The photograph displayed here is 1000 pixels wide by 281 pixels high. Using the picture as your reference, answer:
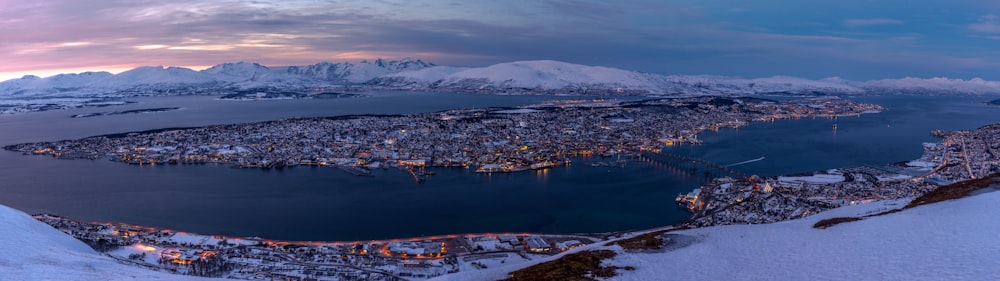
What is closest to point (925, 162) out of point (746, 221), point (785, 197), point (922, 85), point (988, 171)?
point (988, 171)

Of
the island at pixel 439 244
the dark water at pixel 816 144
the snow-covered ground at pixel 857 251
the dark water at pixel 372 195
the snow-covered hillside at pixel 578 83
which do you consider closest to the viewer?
the snow-covered ground at pixel 857 251

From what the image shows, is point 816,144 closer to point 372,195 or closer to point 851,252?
point 372,195

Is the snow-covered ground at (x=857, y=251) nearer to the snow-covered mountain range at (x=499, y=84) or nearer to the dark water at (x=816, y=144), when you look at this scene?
the dark water at (x=816, y=144)

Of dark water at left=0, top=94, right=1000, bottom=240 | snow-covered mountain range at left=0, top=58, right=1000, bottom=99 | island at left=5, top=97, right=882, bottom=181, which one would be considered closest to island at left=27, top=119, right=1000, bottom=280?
dark water at left=0, top=94, right=1000, bottom=240

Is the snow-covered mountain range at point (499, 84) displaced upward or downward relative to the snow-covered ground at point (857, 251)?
upward

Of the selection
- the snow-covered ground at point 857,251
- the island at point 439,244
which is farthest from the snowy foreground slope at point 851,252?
the island at point 439,244

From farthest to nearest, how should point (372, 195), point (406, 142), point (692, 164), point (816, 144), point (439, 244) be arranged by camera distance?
point (816, 144) → point (406, 142) → point (692, 164) → point (372, 195) → point (439, 244)

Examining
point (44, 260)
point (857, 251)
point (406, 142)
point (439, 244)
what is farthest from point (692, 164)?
point (44, 260)
